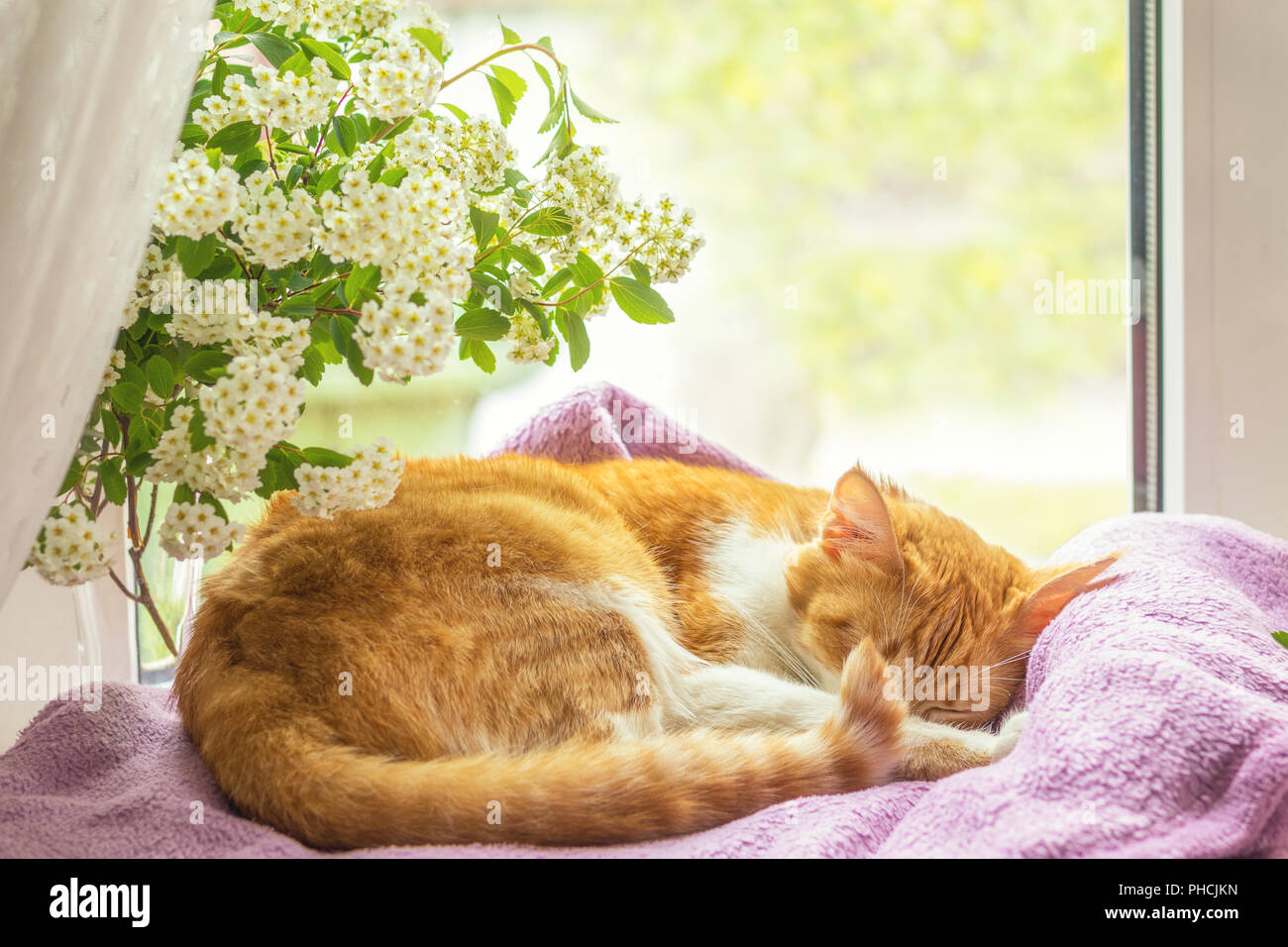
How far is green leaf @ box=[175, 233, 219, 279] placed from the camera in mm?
818

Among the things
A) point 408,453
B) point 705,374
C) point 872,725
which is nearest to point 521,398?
point 705,374

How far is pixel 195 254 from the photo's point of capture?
2.69 feet

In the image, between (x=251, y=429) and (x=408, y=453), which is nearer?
(x=251, y=429)

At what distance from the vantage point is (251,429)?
2.56 feet

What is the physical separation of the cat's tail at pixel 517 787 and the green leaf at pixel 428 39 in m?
0.66

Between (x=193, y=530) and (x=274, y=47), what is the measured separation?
1.49 feet

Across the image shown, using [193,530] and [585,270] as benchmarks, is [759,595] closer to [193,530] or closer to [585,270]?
[585,270]

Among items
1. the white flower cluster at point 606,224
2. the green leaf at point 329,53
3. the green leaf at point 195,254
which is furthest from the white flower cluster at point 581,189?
the green leaf at point 195,254

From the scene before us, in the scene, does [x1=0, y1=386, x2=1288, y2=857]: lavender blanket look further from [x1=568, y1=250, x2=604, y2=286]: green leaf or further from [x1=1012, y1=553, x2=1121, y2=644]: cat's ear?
[x1=568, y1=250, x2=604, y2=286]: green leaf

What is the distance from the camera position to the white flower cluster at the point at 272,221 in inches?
31.5

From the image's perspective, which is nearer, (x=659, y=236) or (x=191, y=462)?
(x=191, y=462)

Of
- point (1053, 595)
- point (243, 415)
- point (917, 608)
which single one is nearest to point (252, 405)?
point (243, 415)
